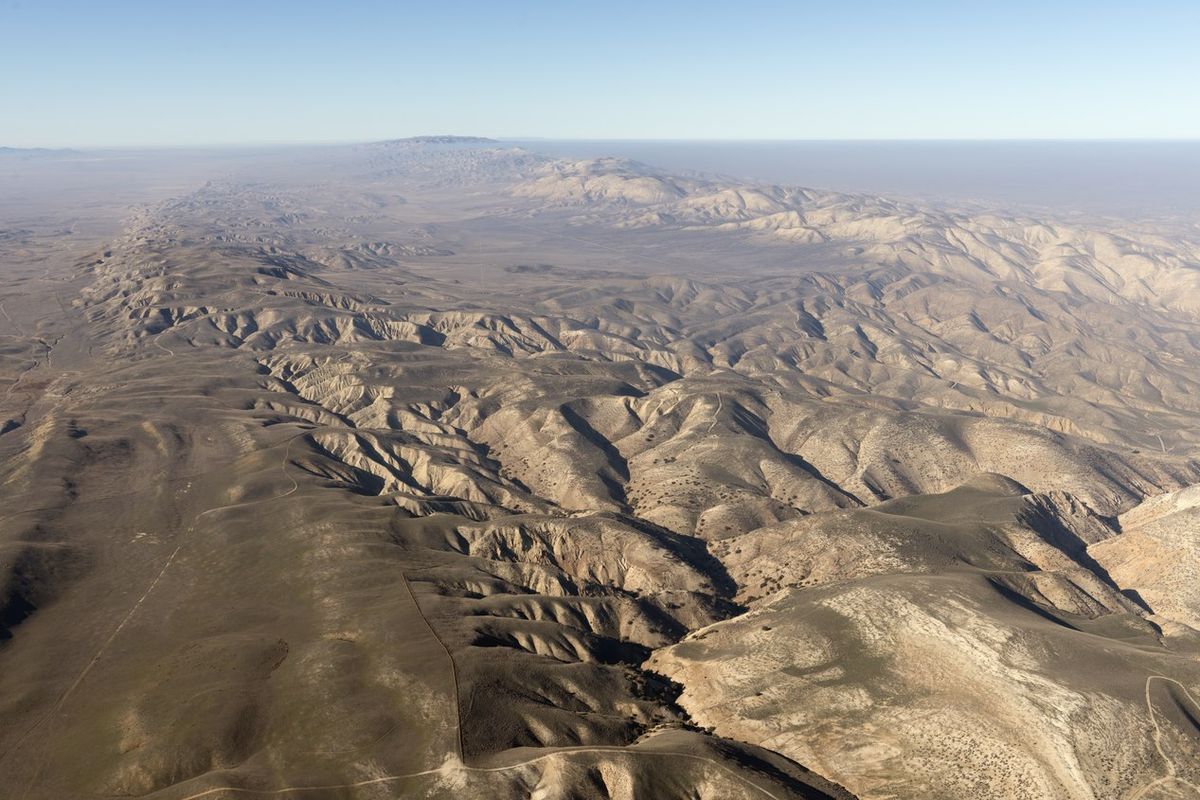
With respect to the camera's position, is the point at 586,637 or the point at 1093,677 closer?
the point at 1093,677

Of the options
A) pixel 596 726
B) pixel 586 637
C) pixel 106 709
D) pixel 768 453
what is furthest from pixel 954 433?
pixel 106 709

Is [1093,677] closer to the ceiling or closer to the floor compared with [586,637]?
closer to the ceiling

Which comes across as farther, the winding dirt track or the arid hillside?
the arid hillside

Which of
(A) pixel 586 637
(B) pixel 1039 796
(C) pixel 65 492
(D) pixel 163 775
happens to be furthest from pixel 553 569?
(C) pixel 65 492

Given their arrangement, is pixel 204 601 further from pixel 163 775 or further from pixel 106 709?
pixel 163 775

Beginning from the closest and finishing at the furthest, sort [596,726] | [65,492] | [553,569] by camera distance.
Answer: [596,726] < [553,569] < [65,492]

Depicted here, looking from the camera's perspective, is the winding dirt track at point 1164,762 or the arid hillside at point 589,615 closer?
the winding dirt track at point 1164,762

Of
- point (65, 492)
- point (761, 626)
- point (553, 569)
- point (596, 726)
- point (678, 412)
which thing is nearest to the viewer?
point (596, 726)

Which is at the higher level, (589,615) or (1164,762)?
(1164,762)

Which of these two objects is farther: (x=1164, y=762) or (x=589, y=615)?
(x=589, y=615)

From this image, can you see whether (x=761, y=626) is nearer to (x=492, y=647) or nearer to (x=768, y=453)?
(x=492, y=647)
